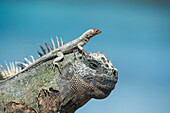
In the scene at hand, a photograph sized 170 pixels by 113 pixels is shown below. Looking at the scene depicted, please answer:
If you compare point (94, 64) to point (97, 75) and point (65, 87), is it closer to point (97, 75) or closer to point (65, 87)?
point (97, 75)

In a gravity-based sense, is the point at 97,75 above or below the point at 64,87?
below

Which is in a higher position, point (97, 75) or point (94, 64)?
point (94, 64)

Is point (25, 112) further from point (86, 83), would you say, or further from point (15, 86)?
point (86, 83)

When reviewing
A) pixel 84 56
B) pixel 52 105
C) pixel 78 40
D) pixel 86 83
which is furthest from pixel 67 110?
pixel 78 40

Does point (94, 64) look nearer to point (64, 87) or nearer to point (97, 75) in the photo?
point (97, 75)

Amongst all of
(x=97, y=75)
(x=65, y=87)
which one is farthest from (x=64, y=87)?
(x=97, y=75)
